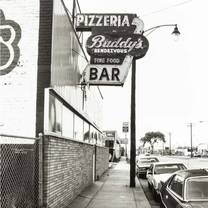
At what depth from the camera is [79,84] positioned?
15.5 metres

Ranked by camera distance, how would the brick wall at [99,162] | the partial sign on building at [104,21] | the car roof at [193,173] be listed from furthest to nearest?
the brick wall at [99,162] → the partial sign on building at [104,21] → the car roof at [193,173]

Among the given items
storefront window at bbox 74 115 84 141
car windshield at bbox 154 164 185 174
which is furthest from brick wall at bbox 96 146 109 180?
car windshield at bbox 154 164 185 174

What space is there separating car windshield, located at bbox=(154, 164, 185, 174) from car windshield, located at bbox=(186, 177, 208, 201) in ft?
29.7

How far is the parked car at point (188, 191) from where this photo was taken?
24.2 ft

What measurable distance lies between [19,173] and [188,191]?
3.43 m

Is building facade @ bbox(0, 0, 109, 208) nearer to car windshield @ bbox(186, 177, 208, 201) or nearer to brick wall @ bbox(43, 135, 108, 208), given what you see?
brick wall @ bbox(43, 135, 108, 208)

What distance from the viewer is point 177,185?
8.48 meters

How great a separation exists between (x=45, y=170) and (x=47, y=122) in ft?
3.90

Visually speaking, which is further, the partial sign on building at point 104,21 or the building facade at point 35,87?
the partial sign on building at point 104,21

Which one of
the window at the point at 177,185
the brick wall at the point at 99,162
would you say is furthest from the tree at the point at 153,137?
the window at the point at 177,185

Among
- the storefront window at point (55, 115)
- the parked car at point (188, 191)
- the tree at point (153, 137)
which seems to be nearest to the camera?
the parked car at point (188, 191)

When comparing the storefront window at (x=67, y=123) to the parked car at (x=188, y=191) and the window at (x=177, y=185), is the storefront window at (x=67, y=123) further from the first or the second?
the parked car at (x=188, y=191)

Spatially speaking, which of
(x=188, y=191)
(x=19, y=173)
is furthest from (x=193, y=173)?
(x=19, y=173)

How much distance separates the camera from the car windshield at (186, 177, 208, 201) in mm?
7613
